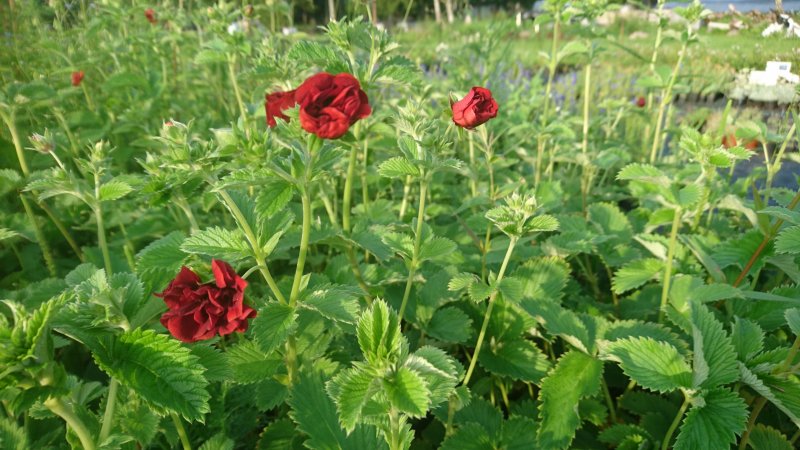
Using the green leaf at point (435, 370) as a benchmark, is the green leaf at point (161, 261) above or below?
above

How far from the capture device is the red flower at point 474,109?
4.05ft

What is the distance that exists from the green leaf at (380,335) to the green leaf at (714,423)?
2.12 feet

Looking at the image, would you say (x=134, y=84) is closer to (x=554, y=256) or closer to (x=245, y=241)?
(x=245, y=241)

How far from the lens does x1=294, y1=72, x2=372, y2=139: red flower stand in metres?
0.91

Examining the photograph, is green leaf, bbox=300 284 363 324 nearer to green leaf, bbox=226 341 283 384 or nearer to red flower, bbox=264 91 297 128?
green leaf, bbox=226 341 283 384

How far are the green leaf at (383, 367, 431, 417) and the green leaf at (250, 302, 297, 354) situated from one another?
297 mm

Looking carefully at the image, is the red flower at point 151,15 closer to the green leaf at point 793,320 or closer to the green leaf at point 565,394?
the green leaf at point 565,394

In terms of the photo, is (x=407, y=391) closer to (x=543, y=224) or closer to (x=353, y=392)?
(x=353, y=392)

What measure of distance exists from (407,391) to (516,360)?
2.42 ft

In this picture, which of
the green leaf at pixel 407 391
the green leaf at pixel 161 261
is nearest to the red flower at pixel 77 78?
the green leaf at pixel 161 261

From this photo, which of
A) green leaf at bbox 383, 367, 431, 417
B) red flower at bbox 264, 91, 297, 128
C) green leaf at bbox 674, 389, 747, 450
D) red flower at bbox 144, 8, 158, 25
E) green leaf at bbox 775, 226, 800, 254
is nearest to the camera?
green leaf at bbox 383, 367, 431, 417

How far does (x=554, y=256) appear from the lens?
1.64 meters

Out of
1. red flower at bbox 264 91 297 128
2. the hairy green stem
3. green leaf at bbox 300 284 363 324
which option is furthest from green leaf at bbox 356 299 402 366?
the hairy green stem

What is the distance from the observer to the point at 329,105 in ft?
3.09
